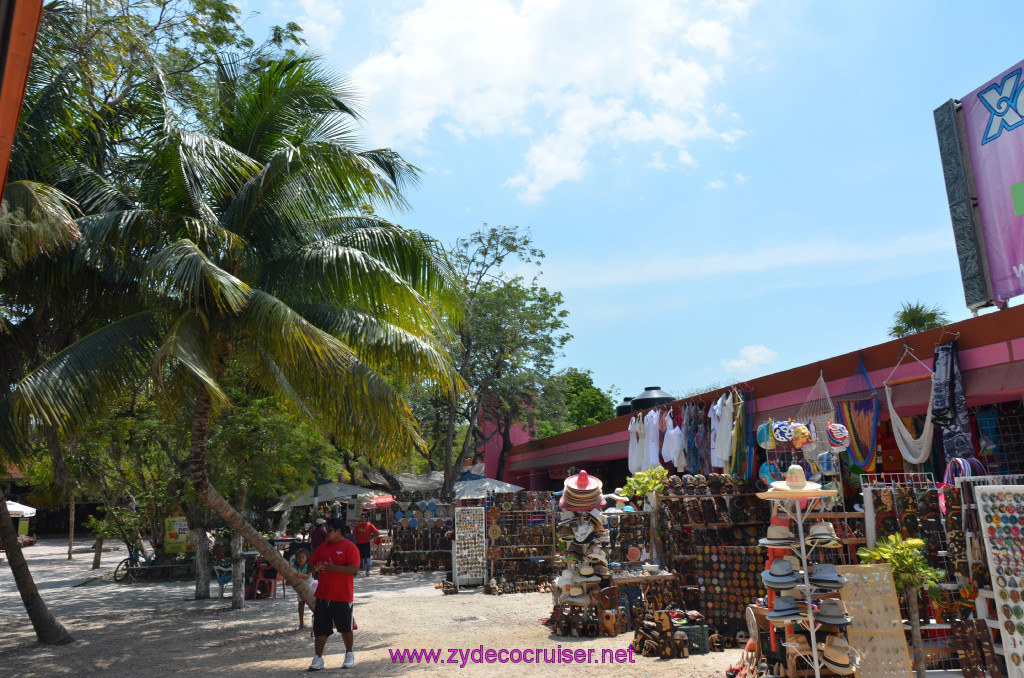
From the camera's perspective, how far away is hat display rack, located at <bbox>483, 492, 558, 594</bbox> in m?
15.3

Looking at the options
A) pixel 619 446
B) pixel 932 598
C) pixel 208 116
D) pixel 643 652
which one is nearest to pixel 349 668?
pixel 643 652

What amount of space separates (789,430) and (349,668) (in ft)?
18.5

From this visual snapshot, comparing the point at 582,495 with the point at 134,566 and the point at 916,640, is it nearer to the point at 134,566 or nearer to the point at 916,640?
the point at 916,640

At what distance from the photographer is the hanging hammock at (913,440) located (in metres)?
9.67

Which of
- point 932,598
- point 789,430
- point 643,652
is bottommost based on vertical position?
point 643,652

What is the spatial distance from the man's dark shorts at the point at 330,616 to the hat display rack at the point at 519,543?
23.2 ft

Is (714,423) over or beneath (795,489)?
over

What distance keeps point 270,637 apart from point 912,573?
8.64 metres

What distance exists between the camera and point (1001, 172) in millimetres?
10500

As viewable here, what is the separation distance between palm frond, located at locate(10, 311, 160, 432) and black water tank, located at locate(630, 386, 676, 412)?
16861 millimetres

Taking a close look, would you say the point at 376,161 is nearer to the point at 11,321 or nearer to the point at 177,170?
the point at 177,170

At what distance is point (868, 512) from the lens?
750 cm

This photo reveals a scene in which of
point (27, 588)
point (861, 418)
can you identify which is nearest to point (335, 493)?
point (27, 588)

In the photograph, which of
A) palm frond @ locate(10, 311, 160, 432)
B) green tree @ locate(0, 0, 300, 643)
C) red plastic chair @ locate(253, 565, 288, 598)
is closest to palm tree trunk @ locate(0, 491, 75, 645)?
green tree @ locate(0, 0, 300, 643)
